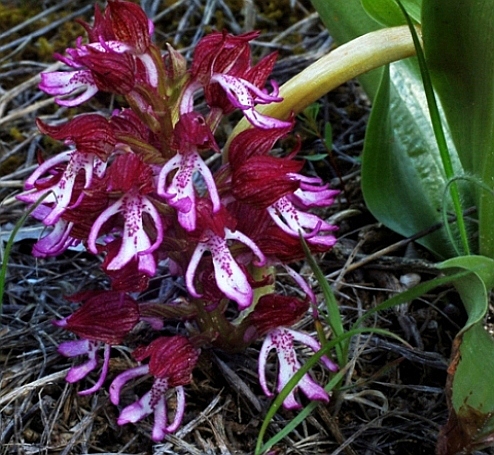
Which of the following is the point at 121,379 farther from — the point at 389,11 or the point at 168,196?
the point at 389,11

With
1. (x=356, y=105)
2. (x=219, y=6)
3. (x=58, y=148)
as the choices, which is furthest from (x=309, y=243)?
(x=219, y=6)

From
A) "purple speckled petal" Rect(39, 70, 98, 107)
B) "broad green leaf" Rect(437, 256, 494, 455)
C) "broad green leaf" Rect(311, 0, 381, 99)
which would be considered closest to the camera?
"broad green leaf" Rect(437, 256, 494, 455)

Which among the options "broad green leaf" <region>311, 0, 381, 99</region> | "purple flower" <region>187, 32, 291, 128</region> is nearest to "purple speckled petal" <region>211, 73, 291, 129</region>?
"purple flower" <region>187, 32, 291, 128</region>

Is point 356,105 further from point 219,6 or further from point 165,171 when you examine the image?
point 165,171

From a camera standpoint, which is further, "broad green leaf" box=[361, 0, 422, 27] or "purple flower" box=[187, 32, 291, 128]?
"broad green leaf" box=[361, 0, 422, 27]

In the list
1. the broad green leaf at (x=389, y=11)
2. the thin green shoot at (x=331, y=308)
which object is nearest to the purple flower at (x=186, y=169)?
the thin green shoot at (x=331, y=308)

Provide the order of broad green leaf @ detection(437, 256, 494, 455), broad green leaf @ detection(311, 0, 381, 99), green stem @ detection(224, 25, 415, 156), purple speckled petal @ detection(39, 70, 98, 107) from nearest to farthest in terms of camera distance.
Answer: broad green leaf @ detection(437, 256, 494, 455)
purple speckled petal @ detection(39, 70, 98, 107)
green stem @ detection(224, 25, 415, 156)
broad green leaf @ detection(311, 0, 381, 99)

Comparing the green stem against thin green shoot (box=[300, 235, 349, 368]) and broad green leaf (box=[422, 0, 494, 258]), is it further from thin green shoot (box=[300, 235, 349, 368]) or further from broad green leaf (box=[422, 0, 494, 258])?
thin green shoot (box=[300, 235, 349, 368])

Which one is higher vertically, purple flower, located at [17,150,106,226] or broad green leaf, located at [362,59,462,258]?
purple flower, located at [17,150,106,226]

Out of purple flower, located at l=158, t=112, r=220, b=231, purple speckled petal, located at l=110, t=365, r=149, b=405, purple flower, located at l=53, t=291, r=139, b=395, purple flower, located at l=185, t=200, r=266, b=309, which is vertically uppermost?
purple flower, located at l=158, t=112, r=220, b=231
